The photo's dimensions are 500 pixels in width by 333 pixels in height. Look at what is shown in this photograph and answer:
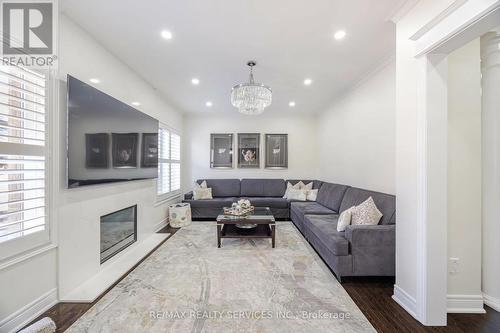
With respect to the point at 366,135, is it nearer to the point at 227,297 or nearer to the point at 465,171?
the point at 465,171

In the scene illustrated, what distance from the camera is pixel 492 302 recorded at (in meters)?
1.96

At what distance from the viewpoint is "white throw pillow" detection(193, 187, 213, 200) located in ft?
17.3

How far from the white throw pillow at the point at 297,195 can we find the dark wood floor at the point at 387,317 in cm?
303

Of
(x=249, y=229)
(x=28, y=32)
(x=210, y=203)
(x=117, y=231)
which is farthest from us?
(x=210, y=203)

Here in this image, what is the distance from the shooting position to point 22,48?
172 cm

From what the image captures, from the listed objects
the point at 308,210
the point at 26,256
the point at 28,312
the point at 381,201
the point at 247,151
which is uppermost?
the point at 247,151

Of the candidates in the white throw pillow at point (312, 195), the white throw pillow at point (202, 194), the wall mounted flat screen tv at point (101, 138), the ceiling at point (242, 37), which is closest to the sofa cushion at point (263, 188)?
the white throw pillow at point (312, 195)

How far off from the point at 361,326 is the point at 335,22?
2.85 metres

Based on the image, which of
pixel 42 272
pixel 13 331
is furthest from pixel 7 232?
pixel 13 331

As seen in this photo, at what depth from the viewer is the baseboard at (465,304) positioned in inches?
74.8

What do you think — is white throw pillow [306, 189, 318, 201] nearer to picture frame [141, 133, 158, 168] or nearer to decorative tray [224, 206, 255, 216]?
decorative tray [224, 206, 255, 216]

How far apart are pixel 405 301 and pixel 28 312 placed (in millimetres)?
3287

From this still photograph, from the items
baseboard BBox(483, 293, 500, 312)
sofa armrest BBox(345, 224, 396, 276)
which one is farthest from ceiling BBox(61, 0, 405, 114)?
baseboard BBox(483, 293, 500, 312)

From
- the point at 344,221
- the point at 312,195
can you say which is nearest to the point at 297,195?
the point at 312,195
